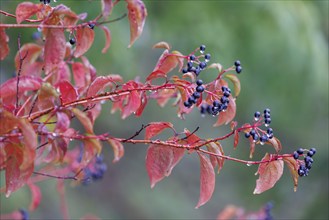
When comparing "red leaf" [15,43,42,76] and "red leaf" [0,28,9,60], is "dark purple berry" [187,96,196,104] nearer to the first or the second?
"red leaf" [0,28,9,60]

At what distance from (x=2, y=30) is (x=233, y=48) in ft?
7.18

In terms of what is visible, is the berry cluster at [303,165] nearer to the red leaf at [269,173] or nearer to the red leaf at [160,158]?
the red leaf at [269,173]

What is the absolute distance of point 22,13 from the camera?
1.25 metres

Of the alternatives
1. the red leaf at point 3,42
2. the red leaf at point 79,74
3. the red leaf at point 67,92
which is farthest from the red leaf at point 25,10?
the red leaf at point 79,74

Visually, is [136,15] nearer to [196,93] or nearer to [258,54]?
[196,93]

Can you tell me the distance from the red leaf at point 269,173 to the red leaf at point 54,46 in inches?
16.7

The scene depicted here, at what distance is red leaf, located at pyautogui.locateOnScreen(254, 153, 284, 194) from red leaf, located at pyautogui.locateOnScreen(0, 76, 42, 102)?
1.46ft

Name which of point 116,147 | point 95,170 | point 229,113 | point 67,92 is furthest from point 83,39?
point 95,170

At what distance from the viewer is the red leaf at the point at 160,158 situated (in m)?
1.27

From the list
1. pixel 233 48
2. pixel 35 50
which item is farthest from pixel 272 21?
pixel 35 50

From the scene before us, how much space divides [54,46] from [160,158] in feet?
0.98

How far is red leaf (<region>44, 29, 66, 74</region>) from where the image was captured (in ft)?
3.79

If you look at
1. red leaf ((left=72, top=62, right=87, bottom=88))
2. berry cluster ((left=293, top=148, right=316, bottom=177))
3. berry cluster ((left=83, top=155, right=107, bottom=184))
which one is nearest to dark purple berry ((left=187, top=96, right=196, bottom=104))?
berry cluster ((left=293, top=148, right=316, bottom=177))

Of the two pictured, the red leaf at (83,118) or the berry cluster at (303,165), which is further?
the berry cluster at (303,165)
